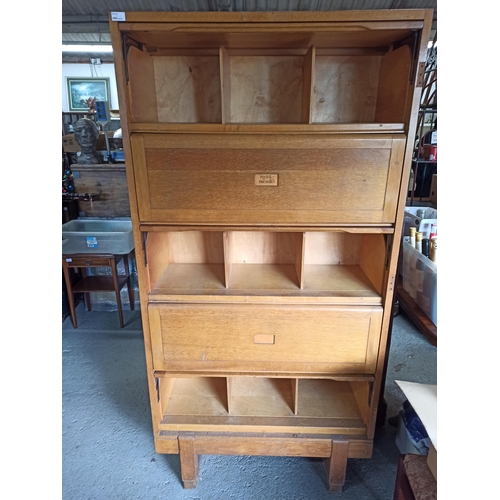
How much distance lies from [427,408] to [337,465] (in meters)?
0.55

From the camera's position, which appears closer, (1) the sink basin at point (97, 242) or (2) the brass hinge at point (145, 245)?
(2) the brass hinge at point (145, 245)

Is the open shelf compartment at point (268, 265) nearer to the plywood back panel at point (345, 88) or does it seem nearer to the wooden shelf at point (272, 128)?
the wooden shelf at point (272, 128)

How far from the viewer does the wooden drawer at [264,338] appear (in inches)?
45.5

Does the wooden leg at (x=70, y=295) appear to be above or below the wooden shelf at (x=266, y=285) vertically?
below

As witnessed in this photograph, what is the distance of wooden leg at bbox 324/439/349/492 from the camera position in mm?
1270

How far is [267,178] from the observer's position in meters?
1.02

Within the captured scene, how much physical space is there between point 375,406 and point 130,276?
2.07 metres

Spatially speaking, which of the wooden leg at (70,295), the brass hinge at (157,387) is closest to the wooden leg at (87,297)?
the wooden leg at (70,295)

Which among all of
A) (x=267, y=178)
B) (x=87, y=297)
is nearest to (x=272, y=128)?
(x=267, y=178)

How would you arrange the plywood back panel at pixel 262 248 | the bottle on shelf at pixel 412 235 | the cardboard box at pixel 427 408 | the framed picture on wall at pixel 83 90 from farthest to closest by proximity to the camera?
the framed picture on wall at pixel 83 90
the bottle on shelf at pixel 412 235
the plywood back panel at pixel 262 248
the cardboard box at pixel 427 408

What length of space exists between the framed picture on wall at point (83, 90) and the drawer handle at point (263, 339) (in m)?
6.51

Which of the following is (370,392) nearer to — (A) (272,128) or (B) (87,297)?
(A) (272,128)
